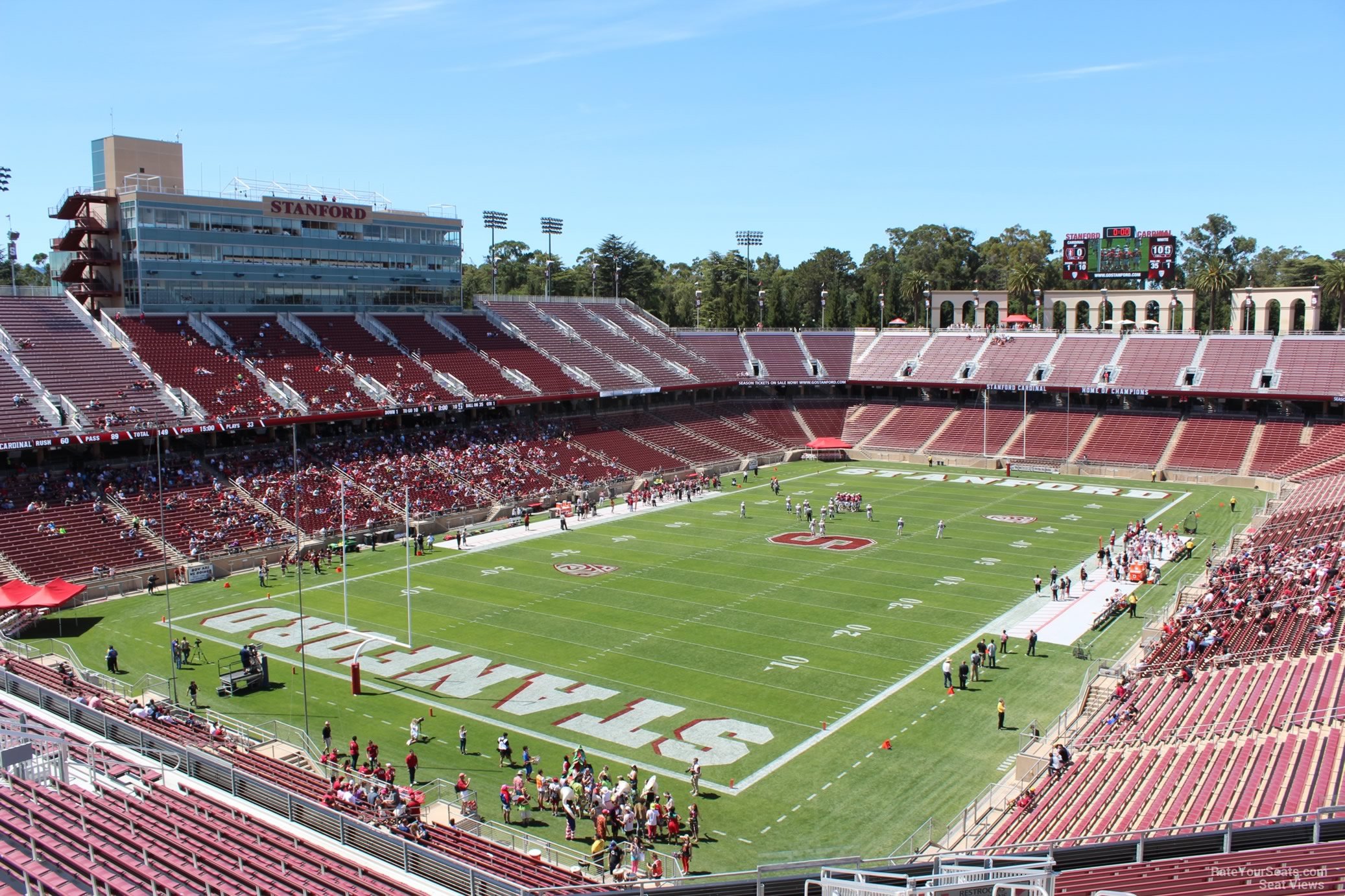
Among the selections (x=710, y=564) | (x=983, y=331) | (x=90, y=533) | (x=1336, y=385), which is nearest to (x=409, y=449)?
(x=90, y=533)

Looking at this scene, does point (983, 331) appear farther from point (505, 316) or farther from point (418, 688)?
point (418, 688)

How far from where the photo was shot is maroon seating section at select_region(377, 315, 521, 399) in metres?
59.7

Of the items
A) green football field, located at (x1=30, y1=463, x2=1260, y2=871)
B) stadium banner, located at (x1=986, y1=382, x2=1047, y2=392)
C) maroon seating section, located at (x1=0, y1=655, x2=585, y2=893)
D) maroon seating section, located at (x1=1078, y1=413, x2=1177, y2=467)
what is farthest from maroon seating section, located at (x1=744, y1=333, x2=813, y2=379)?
maroon seating section, located at (x1=0, y1=655, x2=585, y2=893)

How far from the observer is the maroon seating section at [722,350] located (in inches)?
3066

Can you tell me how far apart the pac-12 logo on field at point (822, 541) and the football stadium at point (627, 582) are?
0.54 metres

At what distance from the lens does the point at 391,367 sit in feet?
189

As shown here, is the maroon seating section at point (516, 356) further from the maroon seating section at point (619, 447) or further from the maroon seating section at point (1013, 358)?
the maroon seating section at point (1013, 358)

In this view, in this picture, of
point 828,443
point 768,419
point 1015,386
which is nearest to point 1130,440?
point 1015,386

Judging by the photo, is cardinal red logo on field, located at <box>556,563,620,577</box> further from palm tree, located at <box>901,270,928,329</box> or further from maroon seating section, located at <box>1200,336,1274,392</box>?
palm tree, located at <box>901,270,928,329</box>

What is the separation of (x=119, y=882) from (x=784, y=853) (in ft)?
35.6

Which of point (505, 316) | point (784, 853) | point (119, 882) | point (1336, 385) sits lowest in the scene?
point (784, 853)

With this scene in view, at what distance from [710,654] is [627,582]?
850 cm

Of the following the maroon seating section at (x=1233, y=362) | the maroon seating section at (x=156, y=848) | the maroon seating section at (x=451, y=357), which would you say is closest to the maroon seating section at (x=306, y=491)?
the maroon seating section at (x=451, y=357)

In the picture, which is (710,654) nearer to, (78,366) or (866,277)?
(78,366)
